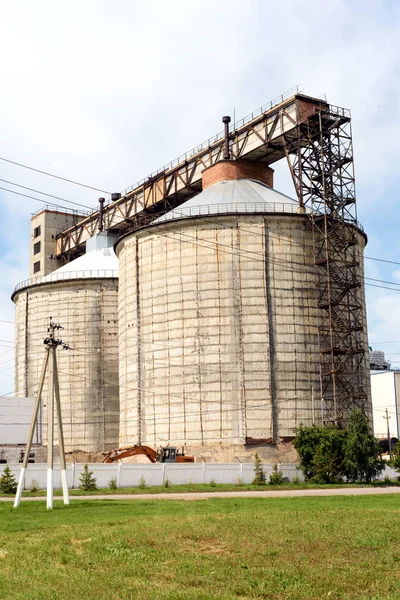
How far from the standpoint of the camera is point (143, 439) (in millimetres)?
56625

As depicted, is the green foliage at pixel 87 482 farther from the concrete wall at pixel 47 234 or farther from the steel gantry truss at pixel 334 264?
the concrete wall at pixel 47 234

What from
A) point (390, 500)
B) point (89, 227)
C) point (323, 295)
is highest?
point (89, 227)

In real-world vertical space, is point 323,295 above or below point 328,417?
above

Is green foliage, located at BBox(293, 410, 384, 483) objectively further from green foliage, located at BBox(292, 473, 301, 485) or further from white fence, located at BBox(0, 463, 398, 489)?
white fence, located at BBox(0, 463, 398, 489)

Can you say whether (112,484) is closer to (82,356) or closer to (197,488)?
(197,488)

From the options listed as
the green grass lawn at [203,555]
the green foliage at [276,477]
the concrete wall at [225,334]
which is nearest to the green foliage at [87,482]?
the green foliage at [276,477]

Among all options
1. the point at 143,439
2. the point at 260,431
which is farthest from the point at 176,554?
the point at 143,439

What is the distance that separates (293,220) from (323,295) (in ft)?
19.5

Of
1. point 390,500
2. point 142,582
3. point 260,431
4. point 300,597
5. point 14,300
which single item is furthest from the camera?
point 14,300

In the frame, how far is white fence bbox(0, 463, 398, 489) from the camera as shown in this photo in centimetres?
4275

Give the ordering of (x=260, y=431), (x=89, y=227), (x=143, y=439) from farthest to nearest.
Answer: (x=89, y=227) → (x=143, y=439) → (x=260, y=431)

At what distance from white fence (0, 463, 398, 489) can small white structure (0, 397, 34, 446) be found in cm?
2291

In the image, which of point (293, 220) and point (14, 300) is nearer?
point (293, 220)

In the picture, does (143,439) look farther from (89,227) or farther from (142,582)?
(142,582)
